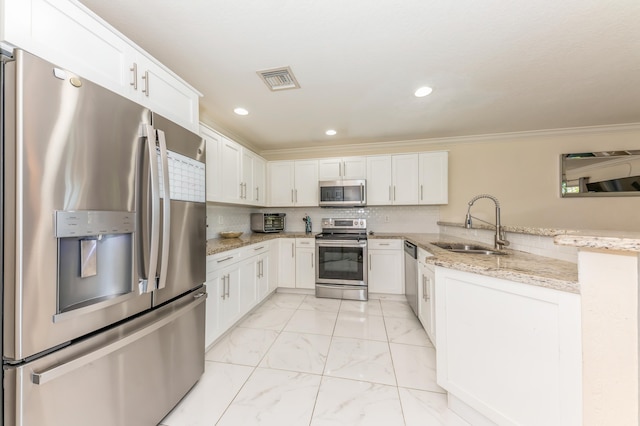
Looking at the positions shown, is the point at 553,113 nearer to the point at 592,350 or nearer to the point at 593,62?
the point at 593,62

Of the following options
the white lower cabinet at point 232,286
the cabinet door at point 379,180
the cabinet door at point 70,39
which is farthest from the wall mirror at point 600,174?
the cabinet door at point 70,39

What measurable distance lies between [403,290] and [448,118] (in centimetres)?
226

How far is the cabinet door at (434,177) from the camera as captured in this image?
343 cm

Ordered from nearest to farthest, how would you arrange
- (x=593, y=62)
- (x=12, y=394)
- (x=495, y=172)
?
(x=12, y=394)
(x=593, y=62)
(x=495, y=172)

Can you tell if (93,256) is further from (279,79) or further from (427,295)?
(427,295)

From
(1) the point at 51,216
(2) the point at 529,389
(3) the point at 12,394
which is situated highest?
(1) the point at 51,216

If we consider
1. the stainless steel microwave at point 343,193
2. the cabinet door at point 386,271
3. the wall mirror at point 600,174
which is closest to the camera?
the wall mirror at point 600,174

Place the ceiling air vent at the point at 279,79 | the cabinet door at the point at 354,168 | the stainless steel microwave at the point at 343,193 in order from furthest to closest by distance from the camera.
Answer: the cabinet door at the point at 354,168 → the stainless steel microwave at the point at 343,193 → the ceiling air vent at the point at 279,79

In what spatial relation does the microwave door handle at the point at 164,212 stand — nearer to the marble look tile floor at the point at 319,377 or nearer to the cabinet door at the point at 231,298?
the marble look tile floor at the point at 319,377

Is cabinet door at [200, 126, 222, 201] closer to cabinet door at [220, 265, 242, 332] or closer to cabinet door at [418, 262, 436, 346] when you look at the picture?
cabinet door at [220, 265, 242, 332]

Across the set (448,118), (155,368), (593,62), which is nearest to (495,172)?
(448,118)

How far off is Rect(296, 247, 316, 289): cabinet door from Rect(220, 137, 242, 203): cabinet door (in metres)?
1.21

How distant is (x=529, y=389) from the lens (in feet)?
3.61

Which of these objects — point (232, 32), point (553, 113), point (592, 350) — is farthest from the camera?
point (553, 113)
